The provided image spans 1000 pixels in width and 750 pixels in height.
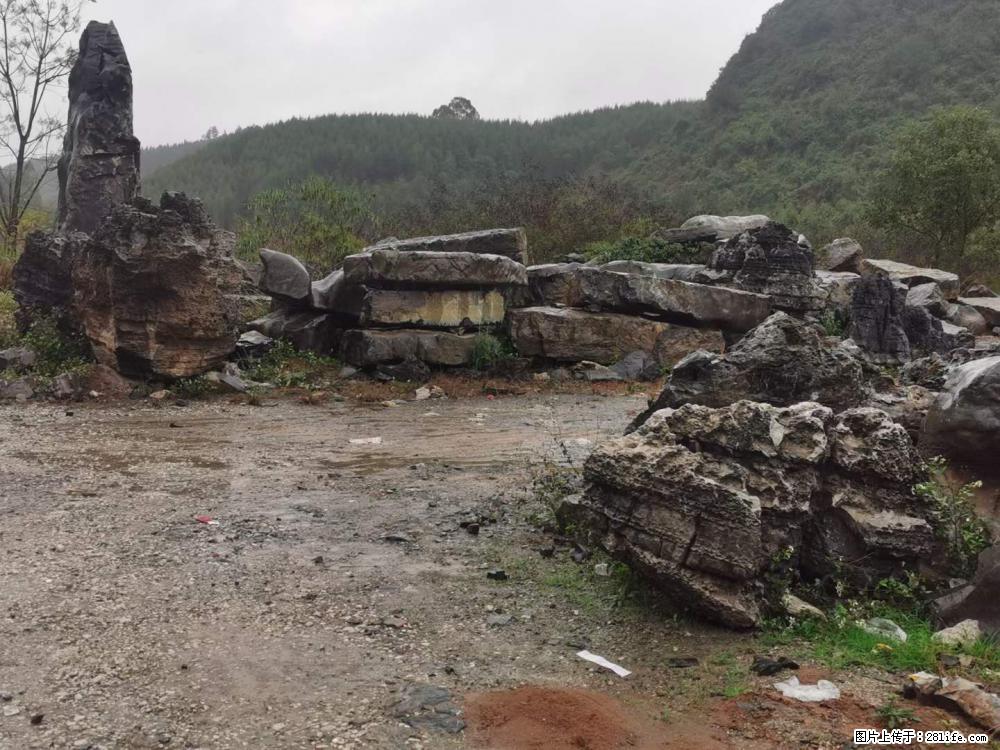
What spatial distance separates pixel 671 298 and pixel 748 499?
31.8 ft

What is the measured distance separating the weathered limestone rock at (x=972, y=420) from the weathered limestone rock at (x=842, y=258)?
14259 mm

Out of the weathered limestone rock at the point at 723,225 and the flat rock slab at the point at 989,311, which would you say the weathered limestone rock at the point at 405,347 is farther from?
the flat rock slab at the point at 989,311

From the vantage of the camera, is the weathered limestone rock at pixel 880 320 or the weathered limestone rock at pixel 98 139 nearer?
the weathered limestone rock at pixel 880 320

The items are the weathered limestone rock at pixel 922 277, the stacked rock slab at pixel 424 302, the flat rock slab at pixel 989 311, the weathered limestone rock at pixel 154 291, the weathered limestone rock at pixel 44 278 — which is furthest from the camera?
the weathered limestone rock at pixel 922 277

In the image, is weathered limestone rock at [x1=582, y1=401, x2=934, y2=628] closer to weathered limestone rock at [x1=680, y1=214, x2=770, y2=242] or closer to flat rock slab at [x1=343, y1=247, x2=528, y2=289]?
flat rock slab at [x1=343, y1=247, x2=528, y2=289]

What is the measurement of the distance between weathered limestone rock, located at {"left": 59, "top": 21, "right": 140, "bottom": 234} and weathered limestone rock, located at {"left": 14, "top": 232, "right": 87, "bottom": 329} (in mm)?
2614

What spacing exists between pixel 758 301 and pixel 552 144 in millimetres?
49973

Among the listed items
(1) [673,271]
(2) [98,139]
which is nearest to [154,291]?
(2) [98,139]

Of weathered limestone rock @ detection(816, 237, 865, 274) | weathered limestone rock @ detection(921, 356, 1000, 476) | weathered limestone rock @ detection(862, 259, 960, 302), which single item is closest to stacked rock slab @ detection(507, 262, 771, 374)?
weathered limestone rock @ detection(862, 259, 960, 302)

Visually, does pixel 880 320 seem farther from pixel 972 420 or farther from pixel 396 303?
pixel 972 420

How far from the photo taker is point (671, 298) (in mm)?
13320

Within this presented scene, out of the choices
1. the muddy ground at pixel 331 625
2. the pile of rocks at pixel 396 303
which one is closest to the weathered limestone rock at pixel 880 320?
the pile of rocks at pixel 396 303

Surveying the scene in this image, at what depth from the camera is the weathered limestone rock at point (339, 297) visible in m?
13.1

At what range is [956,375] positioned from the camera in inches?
208
